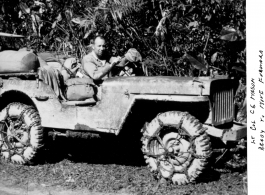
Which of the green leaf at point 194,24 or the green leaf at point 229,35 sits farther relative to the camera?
the green leaf at point 194,24

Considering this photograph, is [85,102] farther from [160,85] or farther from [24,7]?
[24,7]

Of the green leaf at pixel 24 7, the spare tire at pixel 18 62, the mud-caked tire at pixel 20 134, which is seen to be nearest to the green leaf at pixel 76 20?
the green leaf at pixel 24 7

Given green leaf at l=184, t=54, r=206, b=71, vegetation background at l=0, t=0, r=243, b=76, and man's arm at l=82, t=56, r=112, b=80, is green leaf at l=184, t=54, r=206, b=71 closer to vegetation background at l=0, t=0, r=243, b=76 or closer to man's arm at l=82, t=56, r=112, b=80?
vegetation background at l=0, t=0, r=243, b=76

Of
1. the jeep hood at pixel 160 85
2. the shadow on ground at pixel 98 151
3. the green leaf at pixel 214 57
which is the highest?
the green leaf at pixel 214 57

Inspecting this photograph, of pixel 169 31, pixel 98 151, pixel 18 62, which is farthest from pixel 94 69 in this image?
pixel 169 31

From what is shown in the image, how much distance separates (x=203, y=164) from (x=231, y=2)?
10.4 ft

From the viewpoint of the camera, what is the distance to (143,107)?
6.30 metres

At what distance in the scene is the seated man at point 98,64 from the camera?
665 cm

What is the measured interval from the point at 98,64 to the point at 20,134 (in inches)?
61.2

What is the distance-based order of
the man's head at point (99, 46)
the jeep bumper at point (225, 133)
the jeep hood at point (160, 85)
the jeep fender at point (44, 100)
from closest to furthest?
the jeep hood at point (160, 85) < the jeep bumper at point (225, 133) < the jeep fender at point (44, 100) < the man's head at point (99, 46)

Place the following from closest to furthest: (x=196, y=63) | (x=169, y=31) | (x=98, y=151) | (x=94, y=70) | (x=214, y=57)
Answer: (x=94, y=70), (x=196, y=63), (x=214, y=57), (x=98, y=151), (x=169, y=31)

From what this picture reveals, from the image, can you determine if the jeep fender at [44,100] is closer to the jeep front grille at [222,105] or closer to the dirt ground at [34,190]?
the dirt ground at [34,190]
